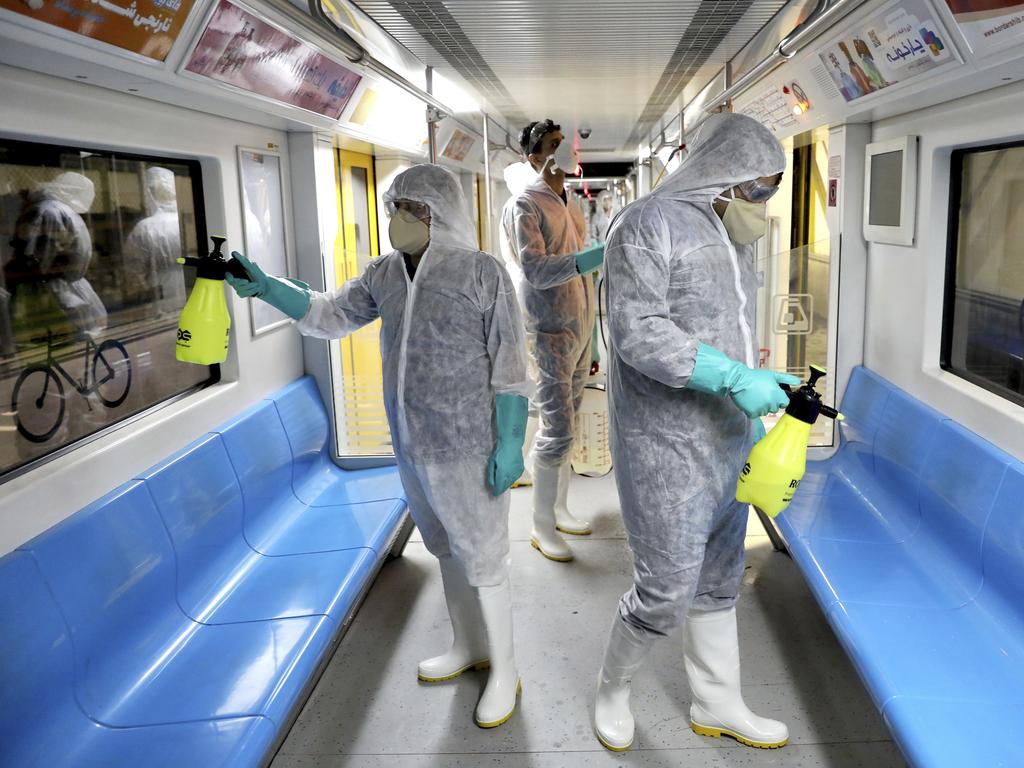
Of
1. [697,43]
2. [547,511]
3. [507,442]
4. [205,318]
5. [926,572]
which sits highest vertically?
[697,43]

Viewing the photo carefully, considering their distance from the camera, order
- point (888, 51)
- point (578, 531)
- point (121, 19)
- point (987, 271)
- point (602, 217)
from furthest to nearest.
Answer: point (602, 217), point (578, 531), point (987, 271), point (888, 51), point (121, 19)

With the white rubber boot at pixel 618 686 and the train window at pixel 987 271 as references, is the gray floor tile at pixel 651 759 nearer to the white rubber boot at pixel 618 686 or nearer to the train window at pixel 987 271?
the white rubber boot at pixel 618 686

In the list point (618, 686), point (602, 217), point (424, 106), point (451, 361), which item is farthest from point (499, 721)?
point (602, 217)

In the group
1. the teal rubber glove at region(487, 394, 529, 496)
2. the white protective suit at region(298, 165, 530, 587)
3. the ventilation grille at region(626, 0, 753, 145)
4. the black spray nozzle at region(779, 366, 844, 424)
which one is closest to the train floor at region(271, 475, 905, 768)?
the white protective suit at region(298, 165, 530, 587)

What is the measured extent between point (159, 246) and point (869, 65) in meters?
2.75

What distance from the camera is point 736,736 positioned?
272cm

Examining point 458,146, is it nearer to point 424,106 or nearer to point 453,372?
point 424,106

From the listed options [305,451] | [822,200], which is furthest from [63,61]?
[822,200]

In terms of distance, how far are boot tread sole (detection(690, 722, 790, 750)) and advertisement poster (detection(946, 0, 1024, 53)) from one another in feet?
6.92

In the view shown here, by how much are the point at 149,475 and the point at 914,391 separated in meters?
3.08

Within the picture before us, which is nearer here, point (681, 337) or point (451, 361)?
point (681, 337)

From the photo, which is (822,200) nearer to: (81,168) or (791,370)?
(791,370)

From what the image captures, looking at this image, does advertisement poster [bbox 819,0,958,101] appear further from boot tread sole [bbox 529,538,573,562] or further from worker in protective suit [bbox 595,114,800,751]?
boot tread sole [bbox 529,538,573,562]

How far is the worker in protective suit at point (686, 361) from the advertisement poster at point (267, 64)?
127 centimetres
